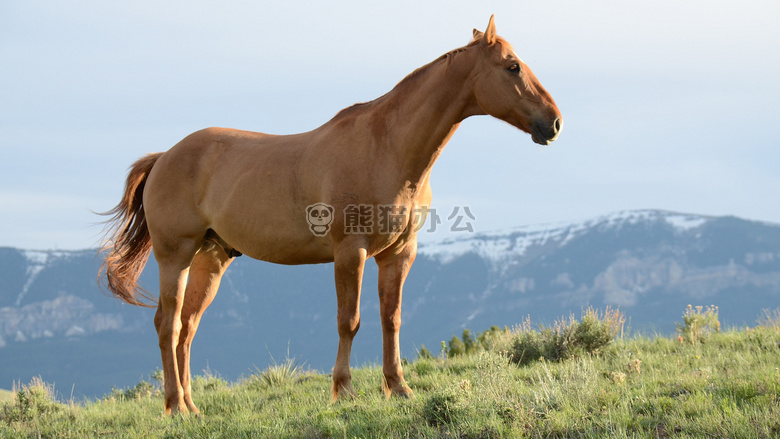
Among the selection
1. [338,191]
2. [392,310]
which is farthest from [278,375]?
[338,191]

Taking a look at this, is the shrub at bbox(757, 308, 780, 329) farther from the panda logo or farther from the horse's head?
the panda logo

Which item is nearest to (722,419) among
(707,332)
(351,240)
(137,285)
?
(351,240)

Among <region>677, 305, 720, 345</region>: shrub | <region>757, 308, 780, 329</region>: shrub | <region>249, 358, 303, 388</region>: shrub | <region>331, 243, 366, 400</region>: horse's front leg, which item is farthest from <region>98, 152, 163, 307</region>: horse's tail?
<region>757, 308, 780, 329</region>: shrub

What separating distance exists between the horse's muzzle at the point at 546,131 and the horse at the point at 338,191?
0.01m

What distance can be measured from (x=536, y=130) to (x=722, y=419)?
242cm

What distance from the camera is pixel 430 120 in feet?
18.5

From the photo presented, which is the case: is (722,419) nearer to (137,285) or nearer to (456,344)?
(137,285)

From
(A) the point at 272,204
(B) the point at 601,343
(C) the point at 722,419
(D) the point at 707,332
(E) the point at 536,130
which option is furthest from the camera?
(D) the point at 707,332

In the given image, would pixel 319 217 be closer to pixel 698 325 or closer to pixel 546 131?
pixel 546 131

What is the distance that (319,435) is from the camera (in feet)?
15.6

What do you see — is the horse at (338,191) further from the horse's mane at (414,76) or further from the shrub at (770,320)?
the shrub at (770,320)

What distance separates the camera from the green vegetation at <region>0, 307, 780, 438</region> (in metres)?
4.38

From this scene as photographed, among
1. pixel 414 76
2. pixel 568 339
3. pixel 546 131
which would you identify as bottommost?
→ pixel 568 339

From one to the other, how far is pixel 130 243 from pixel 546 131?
4819 mm
